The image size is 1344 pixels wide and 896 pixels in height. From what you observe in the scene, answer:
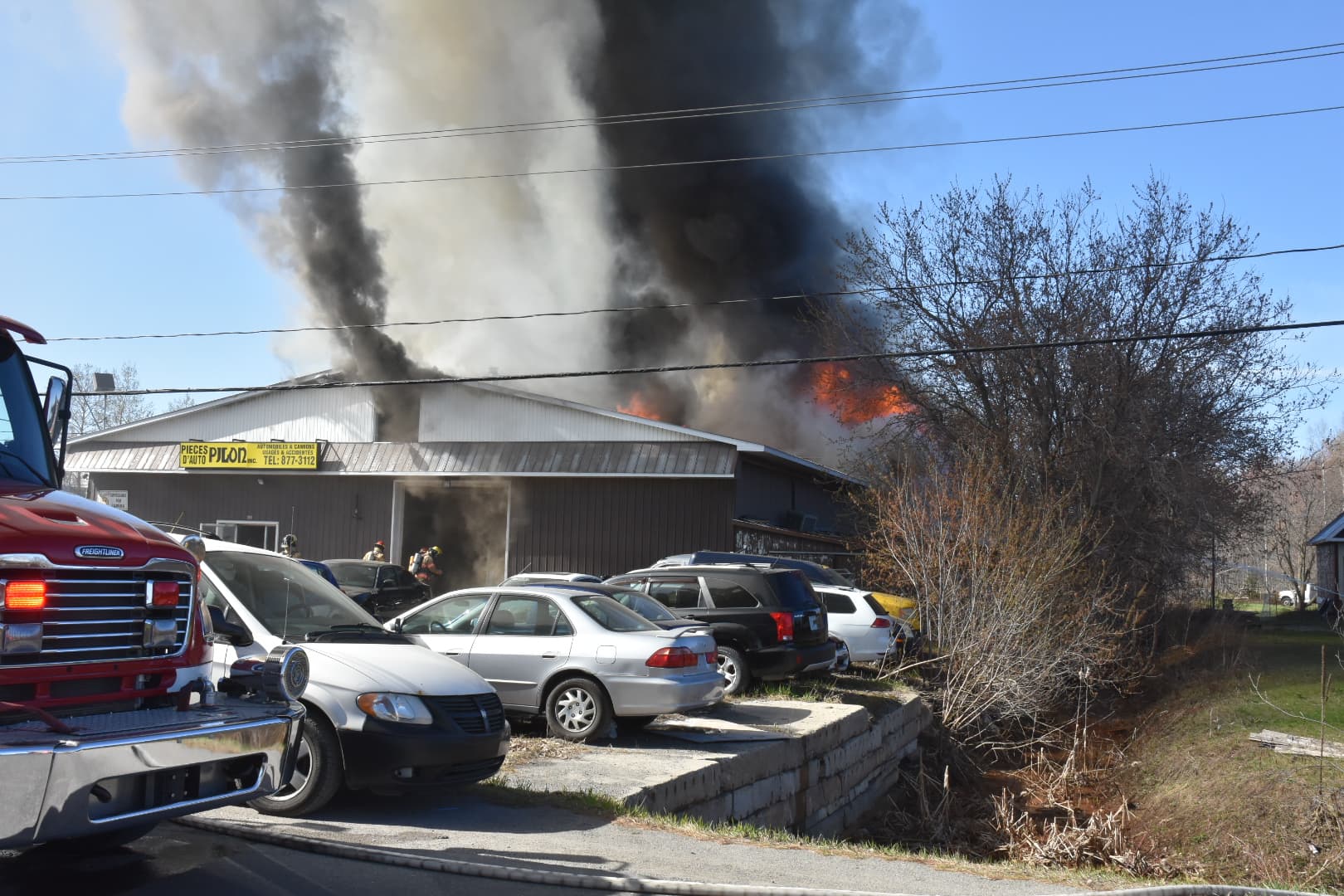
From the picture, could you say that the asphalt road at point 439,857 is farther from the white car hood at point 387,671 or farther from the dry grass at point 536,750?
the dry grass at point 536,750

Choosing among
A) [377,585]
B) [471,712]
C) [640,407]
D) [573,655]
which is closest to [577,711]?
[573,655]

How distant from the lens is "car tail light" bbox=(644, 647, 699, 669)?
995 cm

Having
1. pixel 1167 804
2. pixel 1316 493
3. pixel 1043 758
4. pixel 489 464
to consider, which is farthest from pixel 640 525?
pixel 1316 493

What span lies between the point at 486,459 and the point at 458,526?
3.18 m

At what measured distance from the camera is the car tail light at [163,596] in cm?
486

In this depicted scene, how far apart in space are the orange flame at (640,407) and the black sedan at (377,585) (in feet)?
55.7

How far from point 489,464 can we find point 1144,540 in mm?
14668

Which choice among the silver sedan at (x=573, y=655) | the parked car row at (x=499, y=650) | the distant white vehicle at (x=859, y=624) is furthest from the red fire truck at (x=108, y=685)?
the distant white vehicle at (x=859, y=624)

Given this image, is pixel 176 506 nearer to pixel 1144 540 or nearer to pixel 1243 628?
pixel 1144 540

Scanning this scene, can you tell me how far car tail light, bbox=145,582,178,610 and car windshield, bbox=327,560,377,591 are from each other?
1628cm

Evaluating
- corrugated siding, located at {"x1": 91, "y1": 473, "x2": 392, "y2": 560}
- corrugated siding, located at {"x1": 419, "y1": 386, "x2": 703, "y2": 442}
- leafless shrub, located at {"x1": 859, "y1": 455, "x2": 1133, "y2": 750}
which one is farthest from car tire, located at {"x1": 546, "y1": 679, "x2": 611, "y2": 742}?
corrugated siding, located at {"x1": 91, "y1": 473, "x2": 392, "y2": 560}

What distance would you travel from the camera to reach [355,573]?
21.2 metres

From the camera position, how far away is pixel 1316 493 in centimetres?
6731

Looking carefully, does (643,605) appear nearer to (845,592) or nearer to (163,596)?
(845,592)
